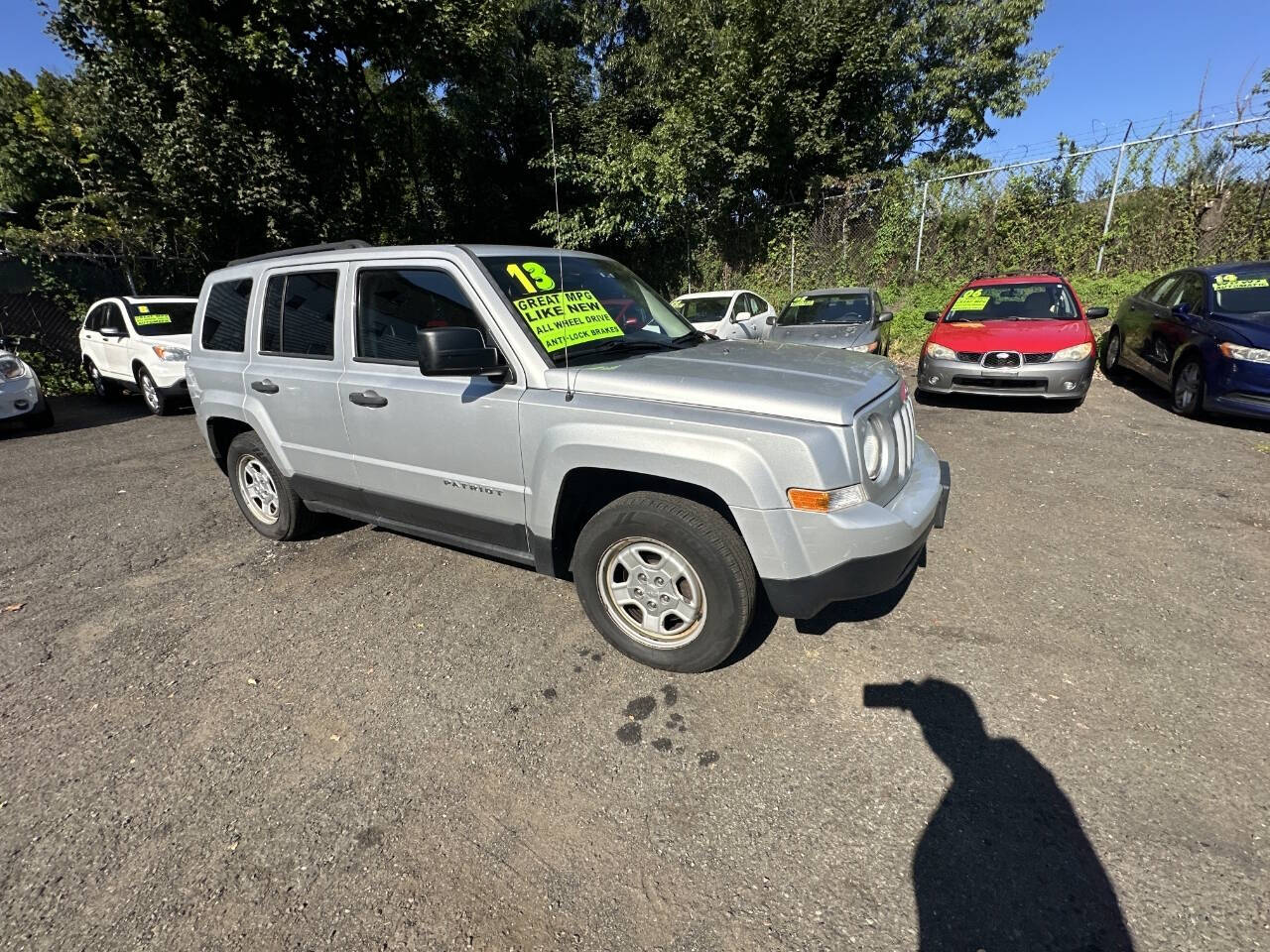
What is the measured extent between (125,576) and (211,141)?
10427 millimetres

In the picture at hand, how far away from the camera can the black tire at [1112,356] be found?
8.30 meters

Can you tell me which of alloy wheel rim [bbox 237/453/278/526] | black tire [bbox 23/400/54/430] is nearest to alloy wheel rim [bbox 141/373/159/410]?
black tire [bbox 23/400/54/430]

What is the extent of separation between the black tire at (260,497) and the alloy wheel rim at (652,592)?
2491 mm

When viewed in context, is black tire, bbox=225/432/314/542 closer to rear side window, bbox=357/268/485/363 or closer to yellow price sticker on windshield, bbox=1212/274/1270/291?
rear side window, bbox=357/268/485/363

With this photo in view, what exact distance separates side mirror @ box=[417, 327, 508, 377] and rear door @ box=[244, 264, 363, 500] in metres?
1.13

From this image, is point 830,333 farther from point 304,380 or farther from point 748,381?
point 304,380

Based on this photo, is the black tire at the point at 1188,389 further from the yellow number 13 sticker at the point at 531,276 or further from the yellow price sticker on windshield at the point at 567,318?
the yellow number 13 sticker at the point at 531,276

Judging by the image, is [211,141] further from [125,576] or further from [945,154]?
[945,154]

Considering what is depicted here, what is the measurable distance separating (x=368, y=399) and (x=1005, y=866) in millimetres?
3285

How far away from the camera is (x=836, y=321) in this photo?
28.9 feet

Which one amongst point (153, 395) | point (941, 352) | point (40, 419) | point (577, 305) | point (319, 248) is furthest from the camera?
point (153, 395)

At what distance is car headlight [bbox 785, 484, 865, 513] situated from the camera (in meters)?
2.19

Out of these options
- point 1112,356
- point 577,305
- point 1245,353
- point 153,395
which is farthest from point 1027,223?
point 153,395

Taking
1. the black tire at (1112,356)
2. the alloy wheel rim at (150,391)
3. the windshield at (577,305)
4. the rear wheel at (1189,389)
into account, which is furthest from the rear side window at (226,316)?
the black tire at (1112,356)
